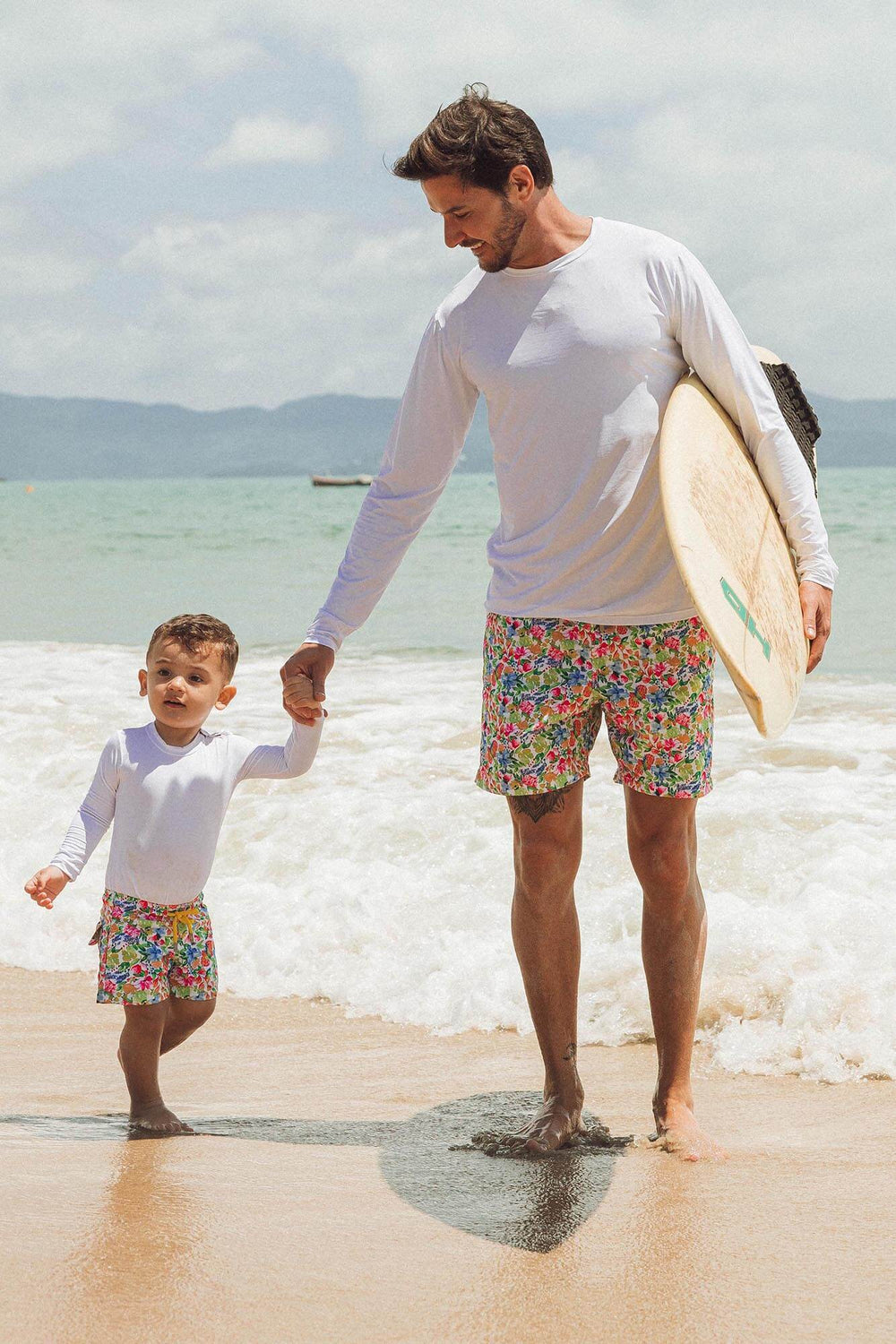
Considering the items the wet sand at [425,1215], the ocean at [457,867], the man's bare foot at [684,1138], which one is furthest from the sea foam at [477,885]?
the man's bare foot at [684,1138]

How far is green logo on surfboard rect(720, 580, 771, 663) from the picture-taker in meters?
2.38

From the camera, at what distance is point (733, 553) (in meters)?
2.45

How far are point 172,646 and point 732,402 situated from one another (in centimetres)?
119

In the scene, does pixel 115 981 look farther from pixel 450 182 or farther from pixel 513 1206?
pixel 450 182

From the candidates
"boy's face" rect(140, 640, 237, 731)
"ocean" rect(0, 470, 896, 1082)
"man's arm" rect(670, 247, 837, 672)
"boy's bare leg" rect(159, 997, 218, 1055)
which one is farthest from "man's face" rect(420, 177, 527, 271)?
"ocean" rect(0, 470, 896, 1082)

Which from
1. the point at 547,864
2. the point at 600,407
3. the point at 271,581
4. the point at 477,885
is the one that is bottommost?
the point at 477,885

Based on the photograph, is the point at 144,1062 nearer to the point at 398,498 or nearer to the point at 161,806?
the point at 161,806

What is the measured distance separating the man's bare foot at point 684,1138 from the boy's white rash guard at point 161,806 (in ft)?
3.16

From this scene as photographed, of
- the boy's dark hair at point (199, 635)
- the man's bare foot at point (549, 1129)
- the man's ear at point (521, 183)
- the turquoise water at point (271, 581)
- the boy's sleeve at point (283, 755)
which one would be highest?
the turquoise water at point (271, 581)

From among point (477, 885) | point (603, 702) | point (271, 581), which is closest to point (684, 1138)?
point (603, 702)

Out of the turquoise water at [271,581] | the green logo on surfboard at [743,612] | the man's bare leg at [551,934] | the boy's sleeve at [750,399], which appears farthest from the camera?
the turquoise water at [271,581]

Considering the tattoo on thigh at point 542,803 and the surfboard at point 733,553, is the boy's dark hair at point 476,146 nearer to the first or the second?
the surfboard at point 733,553

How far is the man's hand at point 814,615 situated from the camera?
256 cm

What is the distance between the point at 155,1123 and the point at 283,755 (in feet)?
2.51
